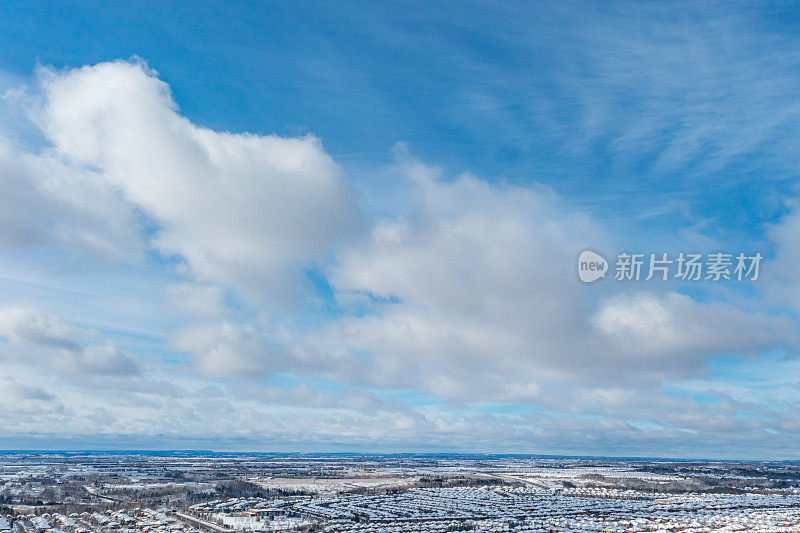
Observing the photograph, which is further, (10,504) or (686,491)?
(686,491)

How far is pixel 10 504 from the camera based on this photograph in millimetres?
56406

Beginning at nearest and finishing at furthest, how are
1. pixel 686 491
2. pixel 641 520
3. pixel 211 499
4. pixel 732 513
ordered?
pixel 641 520 < pixel 732 513 < pixel 211 499 < pixel 686 491

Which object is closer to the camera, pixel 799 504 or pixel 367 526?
pixel 367 526

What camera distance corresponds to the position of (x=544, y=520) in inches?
1857

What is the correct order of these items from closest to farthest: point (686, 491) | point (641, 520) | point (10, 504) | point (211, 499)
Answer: point (641, 520) < point (10, 504) < point (211, 499) < point (686, 491)

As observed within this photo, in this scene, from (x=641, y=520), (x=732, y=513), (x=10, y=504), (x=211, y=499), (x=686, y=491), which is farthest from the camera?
(x=686, y=491)

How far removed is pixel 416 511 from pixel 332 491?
21.4 m

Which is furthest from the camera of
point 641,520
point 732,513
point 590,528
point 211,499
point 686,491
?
point 686,491

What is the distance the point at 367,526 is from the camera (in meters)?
42.5

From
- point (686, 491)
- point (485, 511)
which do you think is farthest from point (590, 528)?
point (686, 491)

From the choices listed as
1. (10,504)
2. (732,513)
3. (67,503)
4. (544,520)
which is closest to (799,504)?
(732,513)

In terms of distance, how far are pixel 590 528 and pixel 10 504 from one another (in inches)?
2093

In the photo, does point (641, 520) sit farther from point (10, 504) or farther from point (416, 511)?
point (10, 504)

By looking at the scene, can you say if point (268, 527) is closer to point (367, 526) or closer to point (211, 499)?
point (367, 526)
